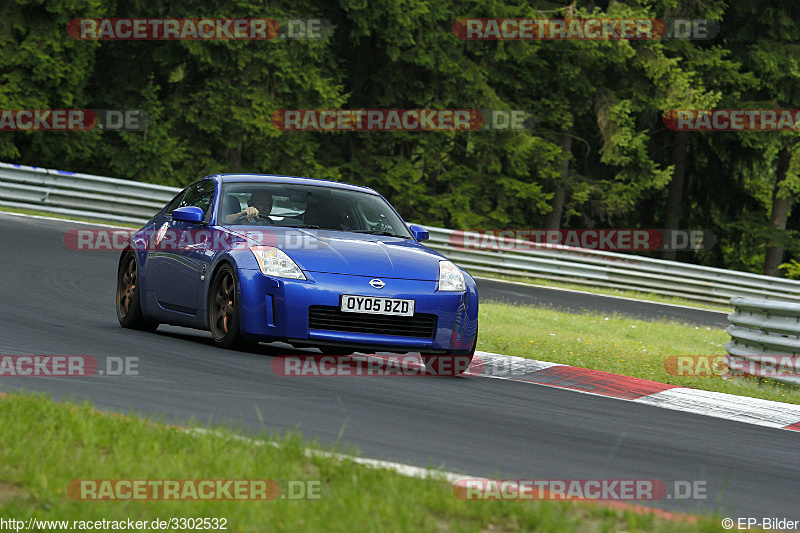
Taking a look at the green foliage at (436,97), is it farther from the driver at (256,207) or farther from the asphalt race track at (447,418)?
the asphalt race track at (447,418)

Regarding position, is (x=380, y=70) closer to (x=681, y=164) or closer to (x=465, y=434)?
(x=681, y=164)

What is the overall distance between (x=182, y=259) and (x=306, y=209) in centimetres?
111

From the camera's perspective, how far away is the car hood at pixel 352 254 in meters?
8.65

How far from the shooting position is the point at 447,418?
264 inches

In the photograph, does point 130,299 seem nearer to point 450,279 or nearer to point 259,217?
point 259,217

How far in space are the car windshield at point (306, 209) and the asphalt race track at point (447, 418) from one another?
A: 1072 millimetres

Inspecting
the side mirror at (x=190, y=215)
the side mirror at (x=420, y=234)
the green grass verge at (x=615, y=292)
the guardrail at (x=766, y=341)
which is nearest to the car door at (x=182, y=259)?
the side mirror at (x=190, y=215)

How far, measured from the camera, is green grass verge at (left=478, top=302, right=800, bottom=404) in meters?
10.5

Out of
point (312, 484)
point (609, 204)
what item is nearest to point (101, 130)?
point (609, 204)

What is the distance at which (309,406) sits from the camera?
6.60 meters

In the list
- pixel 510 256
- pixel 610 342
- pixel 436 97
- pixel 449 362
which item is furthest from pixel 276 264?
pixel 436 97

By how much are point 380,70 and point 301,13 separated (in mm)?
3493

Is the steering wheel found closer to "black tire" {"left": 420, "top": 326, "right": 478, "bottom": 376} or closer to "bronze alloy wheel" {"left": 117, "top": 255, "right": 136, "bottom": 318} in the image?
"bronze alloy wheel" {"left": 117, "top": 255, "right": 136, "bottom": 318}

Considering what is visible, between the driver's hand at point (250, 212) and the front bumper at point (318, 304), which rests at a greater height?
the driver's hand at point (250, 212)
